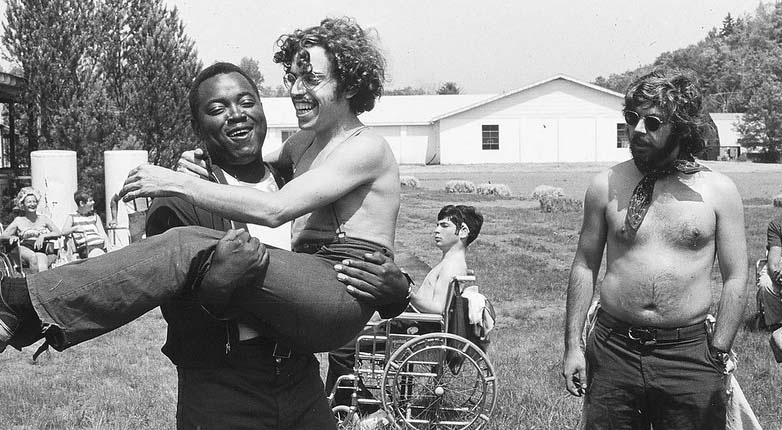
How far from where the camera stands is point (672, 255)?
3.97 m

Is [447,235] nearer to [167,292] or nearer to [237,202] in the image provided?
[237,202]

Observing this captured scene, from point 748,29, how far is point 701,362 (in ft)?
288

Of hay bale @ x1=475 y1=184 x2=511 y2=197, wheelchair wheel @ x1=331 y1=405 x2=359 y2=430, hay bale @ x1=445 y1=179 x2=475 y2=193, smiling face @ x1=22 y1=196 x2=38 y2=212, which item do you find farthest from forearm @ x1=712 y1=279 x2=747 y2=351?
hay bale @ x1=445 y1=179 x2=475 y2=193

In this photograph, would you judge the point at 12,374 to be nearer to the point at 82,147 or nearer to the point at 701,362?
the point at 701,362

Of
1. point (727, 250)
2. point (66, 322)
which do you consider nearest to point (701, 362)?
point (727, 250)

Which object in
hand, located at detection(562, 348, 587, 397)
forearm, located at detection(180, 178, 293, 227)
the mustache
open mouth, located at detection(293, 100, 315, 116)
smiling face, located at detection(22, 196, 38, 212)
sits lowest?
hand, located at detection(562, 348, 587, 397)

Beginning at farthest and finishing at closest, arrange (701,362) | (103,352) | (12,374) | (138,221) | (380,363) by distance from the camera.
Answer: (103,352)
(12,374)
(380,363)
(701,362)
(138,221)

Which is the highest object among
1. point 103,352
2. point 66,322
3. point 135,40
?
point 135,40

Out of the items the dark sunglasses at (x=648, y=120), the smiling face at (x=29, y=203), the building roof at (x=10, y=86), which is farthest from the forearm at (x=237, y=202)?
the building roof at (x=10, y=86)

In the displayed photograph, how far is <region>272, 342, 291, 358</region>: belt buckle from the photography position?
2.88 m

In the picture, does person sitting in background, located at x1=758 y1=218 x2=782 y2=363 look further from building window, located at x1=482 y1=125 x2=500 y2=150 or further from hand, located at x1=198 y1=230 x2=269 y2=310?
building window, located at x1=482 y1=125 x2=500 y2=150

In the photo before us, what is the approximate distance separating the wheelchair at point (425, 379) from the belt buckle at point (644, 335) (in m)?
1.87

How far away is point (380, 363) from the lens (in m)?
6.24

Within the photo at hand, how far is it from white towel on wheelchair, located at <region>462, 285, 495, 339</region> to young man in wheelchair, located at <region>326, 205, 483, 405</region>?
171 millimetres
